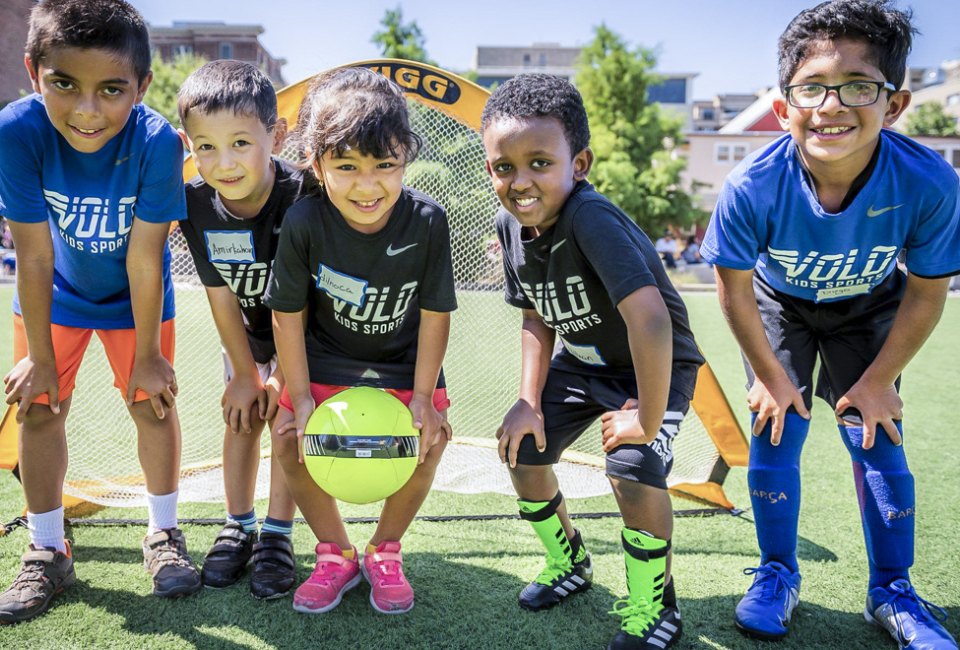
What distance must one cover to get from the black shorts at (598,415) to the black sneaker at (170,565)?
3.54ft

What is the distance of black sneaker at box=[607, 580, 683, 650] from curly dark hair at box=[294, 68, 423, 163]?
1413 millimetres

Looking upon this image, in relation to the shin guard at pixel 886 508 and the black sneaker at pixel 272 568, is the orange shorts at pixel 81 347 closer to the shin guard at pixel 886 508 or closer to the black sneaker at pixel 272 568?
the black sneaker at pixel 272 568

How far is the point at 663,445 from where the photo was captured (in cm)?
198

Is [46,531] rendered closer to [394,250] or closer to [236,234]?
[236,234]

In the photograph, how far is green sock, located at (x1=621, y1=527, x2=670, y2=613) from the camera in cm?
192

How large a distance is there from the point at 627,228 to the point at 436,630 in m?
1.24

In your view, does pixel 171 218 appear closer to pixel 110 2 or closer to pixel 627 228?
pixel 110 2

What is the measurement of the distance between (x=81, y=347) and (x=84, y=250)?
0.36 meters

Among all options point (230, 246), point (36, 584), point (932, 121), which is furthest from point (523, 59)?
point (36, 584)

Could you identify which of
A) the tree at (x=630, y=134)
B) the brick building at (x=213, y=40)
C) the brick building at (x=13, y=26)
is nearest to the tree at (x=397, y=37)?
the tree at (x=630, y=134)

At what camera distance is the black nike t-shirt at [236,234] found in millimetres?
2238

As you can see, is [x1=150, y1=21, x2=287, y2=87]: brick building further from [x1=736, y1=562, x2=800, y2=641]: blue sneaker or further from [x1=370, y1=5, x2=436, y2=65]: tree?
[x1=736, y1=562, x2=800, y2=641]: blue sneaker

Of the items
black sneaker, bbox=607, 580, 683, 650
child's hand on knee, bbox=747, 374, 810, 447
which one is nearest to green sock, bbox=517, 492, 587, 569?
black sneaker, bbox=607, 580, 683, 650

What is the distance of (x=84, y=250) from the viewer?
2.22 m
